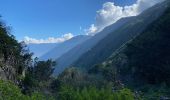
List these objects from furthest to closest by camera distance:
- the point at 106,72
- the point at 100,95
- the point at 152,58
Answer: the point at 106,72
the point at 152,58
the point at 100,95

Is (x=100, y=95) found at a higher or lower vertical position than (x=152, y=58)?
lower

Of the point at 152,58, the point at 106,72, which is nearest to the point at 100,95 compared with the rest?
the point at 152,58

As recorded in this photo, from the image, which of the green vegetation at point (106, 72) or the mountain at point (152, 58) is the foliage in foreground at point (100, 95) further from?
the mountain at point (152, 58)

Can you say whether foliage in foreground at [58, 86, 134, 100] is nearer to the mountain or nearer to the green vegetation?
the green vegetation

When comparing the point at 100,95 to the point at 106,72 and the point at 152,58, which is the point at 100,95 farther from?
the point at 106,72

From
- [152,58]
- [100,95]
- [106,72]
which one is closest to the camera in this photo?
[100,95]

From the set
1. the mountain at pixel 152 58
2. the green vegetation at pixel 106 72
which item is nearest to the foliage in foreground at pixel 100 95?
the green vegetation at pixel 106 72

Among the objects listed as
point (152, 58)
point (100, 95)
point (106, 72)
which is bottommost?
point (100, 95)

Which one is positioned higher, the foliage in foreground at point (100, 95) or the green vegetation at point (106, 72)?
the green vegetation at point (106, 72)

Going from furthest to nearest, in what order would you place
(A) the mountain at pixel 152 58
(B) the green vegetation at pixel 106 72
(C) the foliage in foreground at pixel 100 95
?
(A) the mountain at pixel 152 58 → (B) the green vegetation at pixel 106 72 → (C) the foliage in foreground at pixel 100 95

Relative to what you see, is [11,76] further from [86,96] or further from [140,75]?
[140,75]

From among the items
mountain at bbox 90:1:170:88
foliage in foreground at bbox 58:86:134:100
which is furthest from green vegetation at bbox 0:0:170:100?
foliage in foreground at bbox 58:86:134:100

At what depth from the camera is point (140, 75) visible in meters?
125

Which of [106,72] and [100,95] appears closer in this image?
[100,95]
